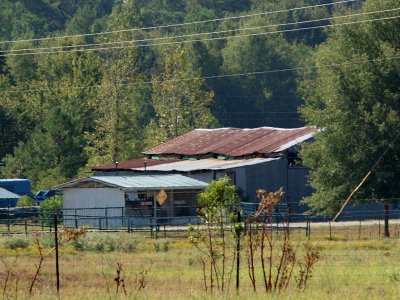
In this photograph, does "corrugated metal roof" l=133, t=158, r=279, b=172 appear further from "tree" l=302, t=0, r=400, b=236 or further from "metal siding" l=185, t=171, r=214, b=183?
"tree" l=302, t=0, r=400, b=236

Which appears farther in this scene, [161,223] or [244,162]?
[244,162]

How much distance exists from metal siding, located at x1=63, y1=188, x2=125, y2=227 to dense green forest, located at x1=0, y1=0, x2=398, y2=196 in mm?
11450

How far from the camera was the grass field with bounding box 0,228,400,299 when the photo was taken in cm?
2459

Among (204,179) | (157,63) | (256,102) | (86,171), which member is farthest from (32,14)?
(204,179)

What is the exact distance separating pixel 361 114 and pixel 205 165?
17.0 meters

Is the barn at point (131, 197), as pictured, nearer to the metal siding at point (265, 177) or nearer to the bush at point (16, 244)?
the metal siding at point (265, 177)

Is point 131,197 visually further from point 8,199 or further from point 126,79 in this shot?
point 126,79

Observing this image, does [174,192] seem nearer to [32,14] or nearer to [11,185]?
[11,185]

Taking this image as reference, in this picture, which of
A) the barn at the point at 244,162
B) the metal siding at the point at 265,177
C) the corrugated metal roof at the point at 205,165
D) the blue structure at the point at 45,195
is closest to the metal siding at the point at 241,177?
the barn at the point at 244,162

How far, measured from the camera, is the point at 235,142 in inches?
3132

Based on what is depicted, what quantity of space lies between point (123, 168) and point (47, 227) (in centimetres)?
1942

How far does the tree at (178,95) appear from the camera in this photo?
313 ft

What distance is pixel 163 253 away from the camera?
137ft

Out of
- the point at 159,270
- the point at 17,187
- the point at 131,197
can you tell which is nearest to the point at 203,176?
the point at 131,197
